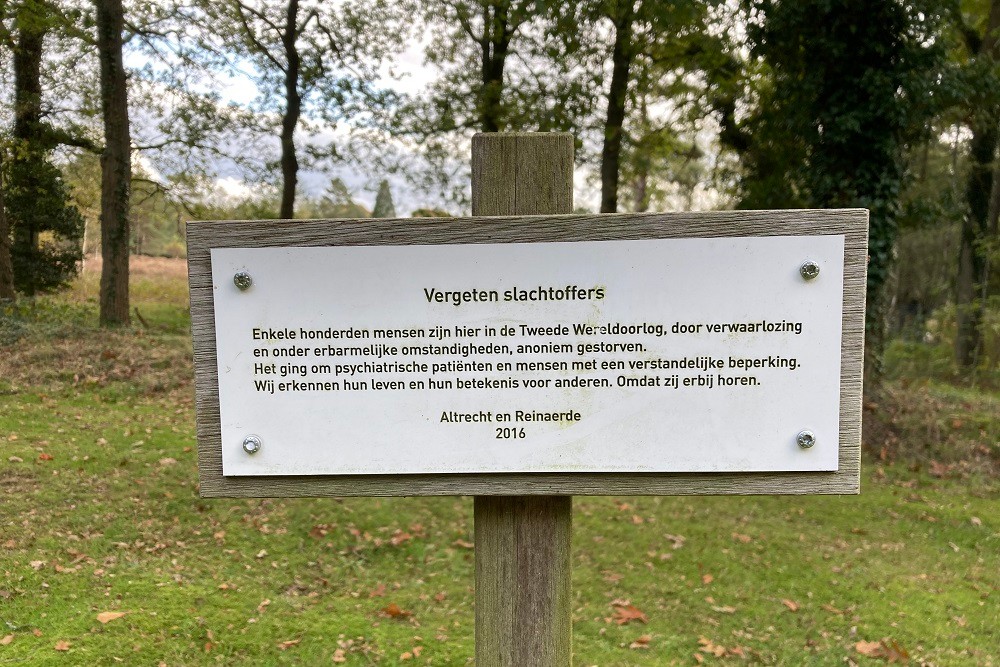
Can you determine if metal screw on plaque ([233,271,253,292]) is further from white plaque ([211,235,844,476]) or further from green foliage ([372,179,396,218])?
green foliage ([372,179,396,218])

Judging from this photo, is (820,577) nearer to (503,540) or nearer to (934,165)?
(503,540)

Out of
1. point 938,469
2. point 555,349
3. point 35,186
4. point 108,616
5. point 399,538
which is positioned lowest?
point 938,469

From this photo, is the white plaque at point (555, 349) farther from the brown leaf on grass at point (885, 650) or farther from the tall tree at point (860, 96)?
the tall tree at point (860, 96)

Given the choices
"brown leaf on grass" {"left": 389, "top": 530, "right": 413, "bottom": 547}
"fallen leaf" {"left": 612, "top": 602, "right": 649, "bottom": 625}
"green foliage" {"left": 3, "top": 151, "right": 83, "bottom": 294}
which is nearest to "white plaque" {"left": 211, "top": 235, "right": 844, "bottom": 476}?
"fallen leaf" {"left": 612, "top": 602, "right": 649, "bottom": 625}

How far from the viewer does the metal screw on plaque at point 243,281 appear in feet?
5.46

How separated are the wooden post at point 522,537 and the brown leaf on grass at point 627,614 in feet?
7.00

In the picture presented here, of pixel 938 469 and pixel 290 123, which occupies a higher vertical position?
pixel 290 123

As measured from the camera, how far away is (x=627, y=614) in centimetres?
390

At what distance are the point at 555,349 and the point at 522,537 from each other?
0.59 meters

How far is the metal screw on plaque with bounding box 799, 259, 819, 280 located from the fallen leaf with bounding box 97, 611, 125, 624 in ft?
11.5

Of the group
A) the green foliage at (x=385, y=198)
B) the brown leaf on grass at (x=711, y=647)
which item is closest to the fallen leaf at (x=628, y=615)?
the brown leaf on grass at (x=711, y=647)

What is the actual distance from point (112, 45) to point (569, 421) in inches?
499

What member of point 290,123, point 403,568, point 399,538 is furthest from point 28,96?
point 403,568

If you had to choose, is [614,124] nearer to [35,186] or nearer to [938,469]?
[938,469]
